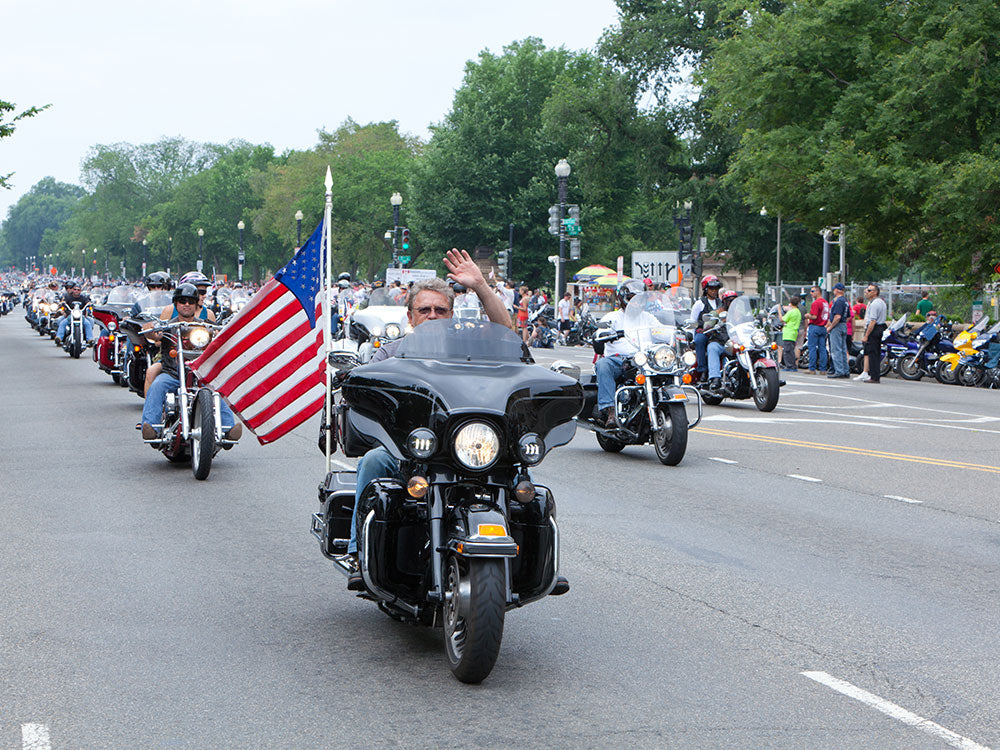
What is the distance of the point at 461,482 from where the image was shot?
5523 millimetres

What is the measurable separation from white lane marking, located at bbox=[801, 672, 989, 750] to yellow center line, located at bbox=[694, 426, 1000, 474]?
26.0ft

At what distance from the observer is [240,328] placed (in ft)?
29.3

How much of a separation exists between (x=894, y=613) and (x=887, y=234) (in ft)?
93.7

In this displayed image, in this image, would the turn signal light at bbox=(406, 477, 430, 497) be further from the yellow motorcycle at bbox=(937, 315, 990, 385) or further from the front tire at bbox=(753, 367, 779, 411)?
the yellow motorcycle at bbox=(937, 315, 990, 385)

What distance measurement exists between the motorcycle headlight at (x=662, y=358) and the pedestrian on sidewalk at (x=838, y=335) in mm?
15413

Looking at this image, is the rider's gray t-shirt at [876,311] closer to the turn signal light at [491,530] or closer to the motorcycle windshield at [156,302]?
the motorcycle windshield at [156,302]

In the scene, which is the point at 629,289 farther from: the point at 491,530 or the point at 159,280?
the point at 491,530

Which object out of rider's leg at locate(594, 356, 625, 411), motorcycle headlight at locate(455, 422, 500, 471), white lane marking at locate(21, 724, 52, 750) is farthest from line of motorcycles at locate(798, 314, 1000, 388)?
white lane marking at locate(21, 724, 52, 750)

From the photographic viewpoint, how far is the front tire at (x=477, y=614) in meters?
5.18

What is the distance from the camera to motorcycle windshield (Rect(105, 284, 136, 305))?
953 inches

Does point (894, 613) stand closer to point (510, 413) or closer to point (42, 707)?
point (510, 413)

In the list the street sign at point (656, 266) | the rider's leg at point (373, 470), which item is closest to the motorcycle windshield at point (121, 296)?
the rider's leg at point (373, 470)

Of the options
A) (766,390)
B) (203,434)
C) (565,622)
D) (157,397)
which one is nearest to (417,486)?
(565,622)

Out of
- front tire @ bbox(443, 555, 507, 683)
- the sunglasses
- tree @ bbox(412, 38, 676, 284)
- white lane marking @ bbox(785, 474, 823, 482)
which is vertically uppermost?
tree @ bbox(412, 38, 676, 284)
